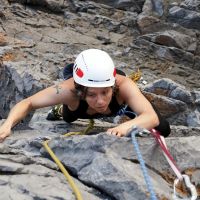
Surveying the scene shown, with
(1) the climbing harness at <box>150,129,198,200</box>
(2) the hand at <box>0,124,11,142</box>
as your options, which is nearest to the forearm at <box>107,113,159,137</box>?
(1) the climbing harness at <box>150,129,198,200</box>

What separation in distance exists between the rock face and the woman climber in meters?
0.29

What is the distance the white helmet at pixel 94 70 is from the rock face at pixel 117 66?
51cm

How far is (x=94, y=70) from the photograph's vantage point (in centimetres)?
450

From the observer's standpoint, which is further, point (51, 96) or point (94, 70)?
point (51, 96)

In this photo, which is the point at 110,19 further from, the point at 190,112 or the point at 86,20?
the point at 190,112

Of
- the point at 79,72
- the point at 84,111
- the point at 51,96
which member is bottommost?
the point at 84,111

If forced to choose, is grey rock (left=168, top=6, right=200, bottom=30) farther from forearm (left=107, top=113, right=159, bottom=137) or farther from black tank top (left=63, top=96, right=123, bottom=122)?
forearm (left=107, top=113, right=159, bottom=137)

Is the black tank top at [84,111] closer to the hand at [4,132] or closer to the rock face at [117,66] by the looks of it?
the rock face at [117,66]

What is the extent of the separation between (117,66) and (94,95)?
269 inches

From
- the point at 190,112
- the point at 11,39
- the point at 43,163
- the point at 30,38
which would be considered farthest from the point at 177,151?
the point at 30,38

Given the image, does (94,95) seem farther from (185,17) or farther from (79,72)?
(185,17)

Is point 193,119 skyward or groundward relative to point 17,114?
groundward

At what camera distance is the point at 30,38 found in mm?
11914

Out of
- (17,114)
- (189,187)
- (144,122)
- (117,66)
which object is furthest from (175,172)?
(117,66)
